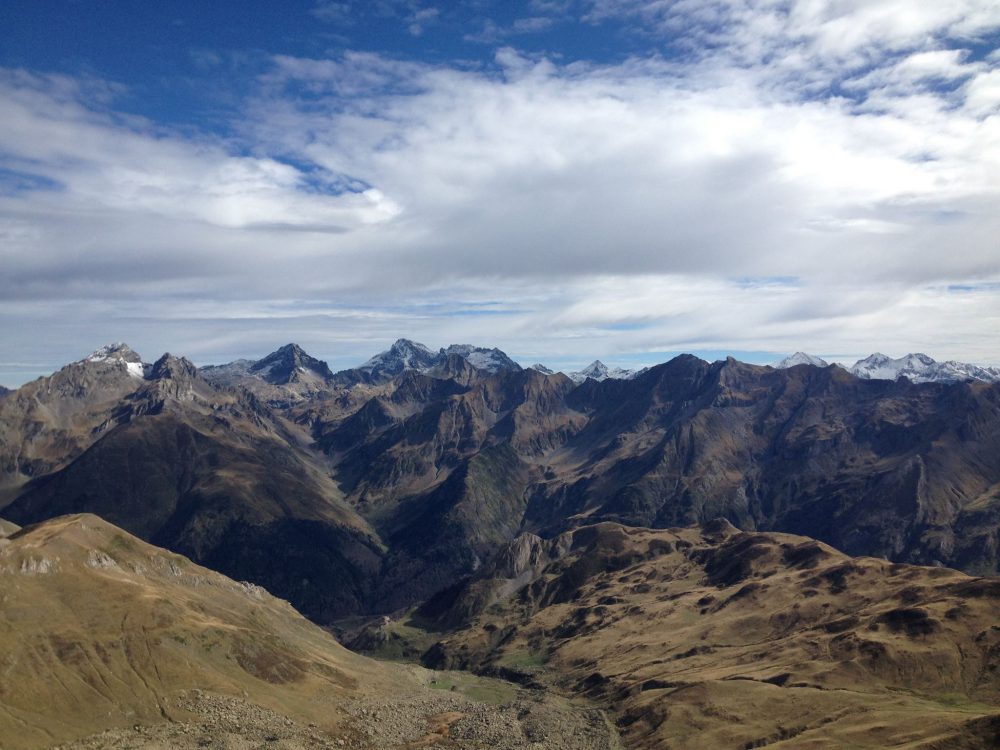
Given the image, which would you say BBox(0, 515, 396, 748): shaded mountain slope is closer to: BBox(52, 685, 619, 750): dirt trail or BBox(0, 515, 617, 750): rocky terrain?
BBox(0, 515, 617, 750): rocky terrain

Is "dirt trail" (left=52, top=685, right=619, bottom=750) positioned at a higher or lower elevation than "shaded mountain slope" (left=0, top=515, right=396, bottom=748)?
lower

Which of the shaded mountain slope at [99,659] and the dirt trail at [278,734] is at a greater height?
the shaded mountain slope at [99,659]

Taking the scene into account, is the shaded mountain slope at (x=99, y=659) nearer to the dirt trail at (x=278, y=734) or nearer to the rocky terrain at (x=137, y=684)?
the rocky terrain at (x=137, y=684)

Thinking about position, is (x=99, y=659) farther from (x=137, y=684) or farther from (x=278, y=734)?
(x=278, y=734)

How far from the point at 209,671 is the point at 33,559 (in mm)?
54408

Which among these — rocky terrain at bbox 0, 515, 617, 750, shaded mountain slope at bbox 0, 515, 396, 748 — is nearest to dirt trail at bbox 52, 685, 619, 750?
rocky terrain at bbox 0, 515, 617, 750

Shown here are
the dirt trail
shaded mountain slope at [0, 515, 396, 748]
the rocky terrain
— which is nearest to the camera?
the dirt trail

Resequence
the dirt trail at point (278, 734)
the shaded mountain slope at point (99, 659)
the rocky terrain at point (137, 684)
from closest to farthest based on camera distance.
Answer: the dirt trail at point (278, 734) < the rocky terrain at point (137, 684) < the shaded mountain slope at point (99, 659)

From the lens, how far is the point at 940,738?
147 meters

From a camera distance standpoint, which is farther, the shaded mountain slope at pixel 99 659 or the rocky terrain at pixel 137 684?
the shaded mountain slope at pixel 99 659

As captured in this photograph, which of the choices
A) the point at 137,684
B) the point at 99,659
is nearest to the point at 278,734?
the point at 137,684

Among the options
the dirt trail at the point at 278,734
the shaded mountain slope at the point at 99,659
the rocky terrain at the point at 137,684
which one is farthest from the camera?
the shaded mountain slope at the point at 99,659

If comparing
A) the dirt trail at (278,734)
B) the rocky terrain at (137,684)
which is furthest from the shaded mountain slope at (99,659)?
the dirt trail at (278,734)

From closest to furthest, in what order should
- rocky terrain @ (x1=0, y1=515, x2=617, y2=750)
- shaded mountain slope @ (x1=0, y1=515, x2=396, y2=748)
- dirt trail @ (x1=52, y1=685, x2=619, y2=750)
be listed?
dirt trail @ (x1=52, y1=685, x2=619, y2=750)
rocky terrain @ (x1=0, y1=515, x2=617, y2=750)
shaded mountain slope @ (x1=0, y1=515, x2=396, y2=748)
